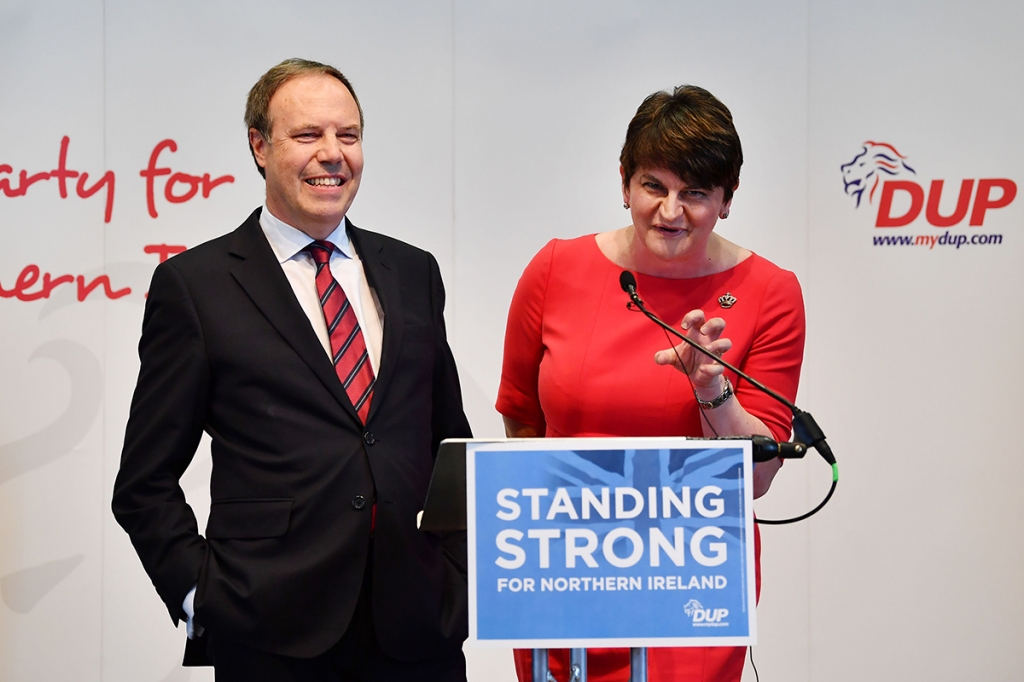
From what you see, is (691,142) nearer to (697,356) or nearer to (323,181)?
(697,356)

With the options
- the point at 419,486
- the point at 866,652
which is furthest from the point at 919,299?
the point at 419,486

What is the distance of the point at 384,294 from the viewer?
2.19 m

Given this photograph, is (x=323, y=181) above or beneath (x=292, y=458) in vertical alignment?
above

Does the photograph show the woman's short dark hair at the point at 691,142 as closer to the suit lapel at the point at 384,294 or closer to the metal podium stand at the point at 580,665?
the suit lapel at the point at 384,294

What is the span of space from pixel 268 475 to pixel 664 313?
94 cm

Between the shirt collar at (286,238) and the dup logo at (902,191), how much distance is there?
2452 millimetres

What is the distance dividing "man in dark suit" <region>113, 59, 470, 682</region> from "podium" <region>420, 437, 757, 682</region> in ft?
1.72

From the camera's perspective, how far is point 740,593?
1.55m

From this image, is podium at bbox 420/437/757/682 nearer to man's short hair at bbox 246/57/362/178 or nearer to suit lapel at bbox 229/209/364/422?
suit lapel at bbox 229/209/364/422

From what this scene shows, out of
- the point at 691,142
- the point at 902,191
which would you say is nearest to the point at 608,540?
the point at 691,142

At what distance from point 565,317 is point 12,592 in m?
2.78

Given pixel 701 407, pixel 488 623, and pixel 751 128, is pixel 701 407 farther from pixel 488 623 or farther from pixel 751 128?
pixel 751 128

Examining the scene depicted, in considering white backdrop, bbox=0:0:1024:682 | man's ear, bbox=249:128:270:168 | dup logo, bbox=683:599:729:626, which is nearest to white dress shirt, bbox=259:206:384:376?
man's ear, bbox=249:128:270:168

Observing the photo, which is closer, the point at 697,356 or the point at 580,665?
the point at 580,665
